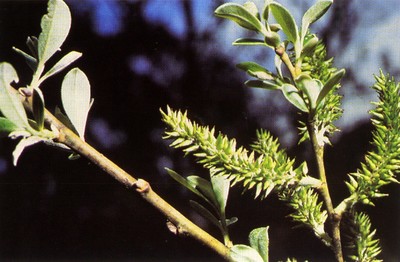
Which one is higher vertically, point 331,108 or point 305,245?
point 331,108

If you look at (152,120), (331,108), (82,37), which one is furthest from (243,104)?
(331,108)

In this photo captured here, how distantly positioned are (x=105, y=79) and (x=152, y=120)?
0.57 ft

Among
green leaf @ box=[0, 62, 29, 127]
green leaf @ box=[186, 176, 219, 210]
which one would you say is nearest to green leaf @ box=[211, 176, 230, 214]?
green leaf @ box=[186, 176, 219, 210]

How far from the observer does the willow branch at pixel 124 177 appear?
24 cm

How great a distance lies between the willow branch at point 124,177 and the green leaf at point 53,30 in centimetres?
→ 3

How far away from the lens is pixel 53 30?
25cm

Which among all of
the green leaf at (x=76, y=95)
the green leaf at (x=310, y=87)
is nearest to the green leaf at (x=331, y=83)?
the green leaf at (x=310, y=87)

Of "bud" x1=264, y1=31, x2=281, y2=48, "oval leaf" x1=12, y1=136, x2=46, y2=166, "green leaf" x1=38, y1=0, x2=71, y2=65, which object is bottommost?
"oval leaf" x1=12, y1=136, x2=46, y2=166

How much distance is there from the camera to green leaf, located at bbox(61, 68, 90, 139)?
252 millimetres

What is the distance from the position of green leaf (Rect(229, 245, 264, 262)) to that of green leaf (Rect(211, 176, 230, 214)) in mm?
28

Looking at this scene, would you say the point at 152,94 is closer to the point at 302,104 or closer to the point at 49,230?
the point at 49,230

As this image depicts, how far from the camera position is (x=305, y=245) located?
95cm

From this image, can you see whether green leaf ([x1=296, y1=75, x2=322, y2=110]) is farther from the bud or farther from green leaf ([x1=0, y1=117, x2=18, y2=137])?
green leaf ([x1=0, y1=117, x2=18, y2=137])

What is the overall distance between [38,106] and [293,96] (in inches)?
4.9
